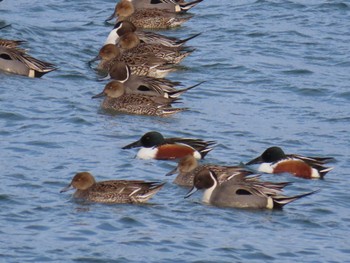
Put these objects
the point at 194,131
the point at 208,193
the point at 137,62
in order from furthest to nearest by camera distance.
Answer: the point at 137,62, the point at 194,131, the point at 208,193

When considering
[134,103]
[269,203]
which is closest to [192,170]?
[269,203]

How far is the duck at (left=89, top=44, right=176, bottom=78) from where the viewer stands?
66.4 ft

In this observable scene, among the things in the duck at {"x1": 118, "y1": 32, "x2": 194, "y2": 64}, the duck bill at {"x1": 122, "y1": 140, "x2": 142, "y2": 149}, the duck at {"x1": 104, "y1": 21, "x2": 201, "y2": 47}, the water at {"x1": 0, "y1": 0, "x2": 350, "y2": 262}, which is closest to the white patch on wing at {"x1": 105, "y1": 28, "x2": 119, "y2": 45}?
the duck at {"x1": 104, "y1": 21, "x2": 201, "y2": 47}

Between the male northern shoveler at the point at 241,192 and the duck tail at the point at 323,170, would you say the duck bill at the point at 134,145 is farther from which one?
the duck tail at the point at 323,170

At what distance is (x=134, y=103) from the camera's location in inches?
720

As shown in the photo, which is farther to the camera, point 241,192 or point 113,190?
→ point 241,192

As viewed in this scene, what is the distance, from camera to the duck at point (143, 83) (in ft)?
61.4

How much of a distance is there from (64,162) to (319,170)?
9.05 ft

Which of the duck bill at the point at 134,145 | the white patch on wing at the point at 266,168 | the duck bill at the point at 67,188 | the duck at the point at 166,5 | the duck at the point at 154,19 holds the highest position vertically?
the duck at the point at 166,5

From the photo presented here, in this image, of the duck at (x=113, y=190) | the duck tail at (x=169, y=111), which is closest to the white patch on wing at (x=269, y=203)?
the duck at (x=113, y=190)

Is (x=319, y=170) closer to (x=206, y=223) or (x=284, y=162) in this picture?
(x=284, y=162)

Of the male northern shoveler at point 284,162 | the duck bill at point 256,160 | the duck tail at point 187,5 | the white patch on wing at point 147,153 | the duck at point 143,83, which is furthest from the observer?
the duck tail at point 187,5

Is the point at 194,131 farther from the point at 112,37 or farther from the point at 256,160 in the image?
the point at 112,37

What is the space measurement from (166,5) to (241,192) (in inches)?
421
